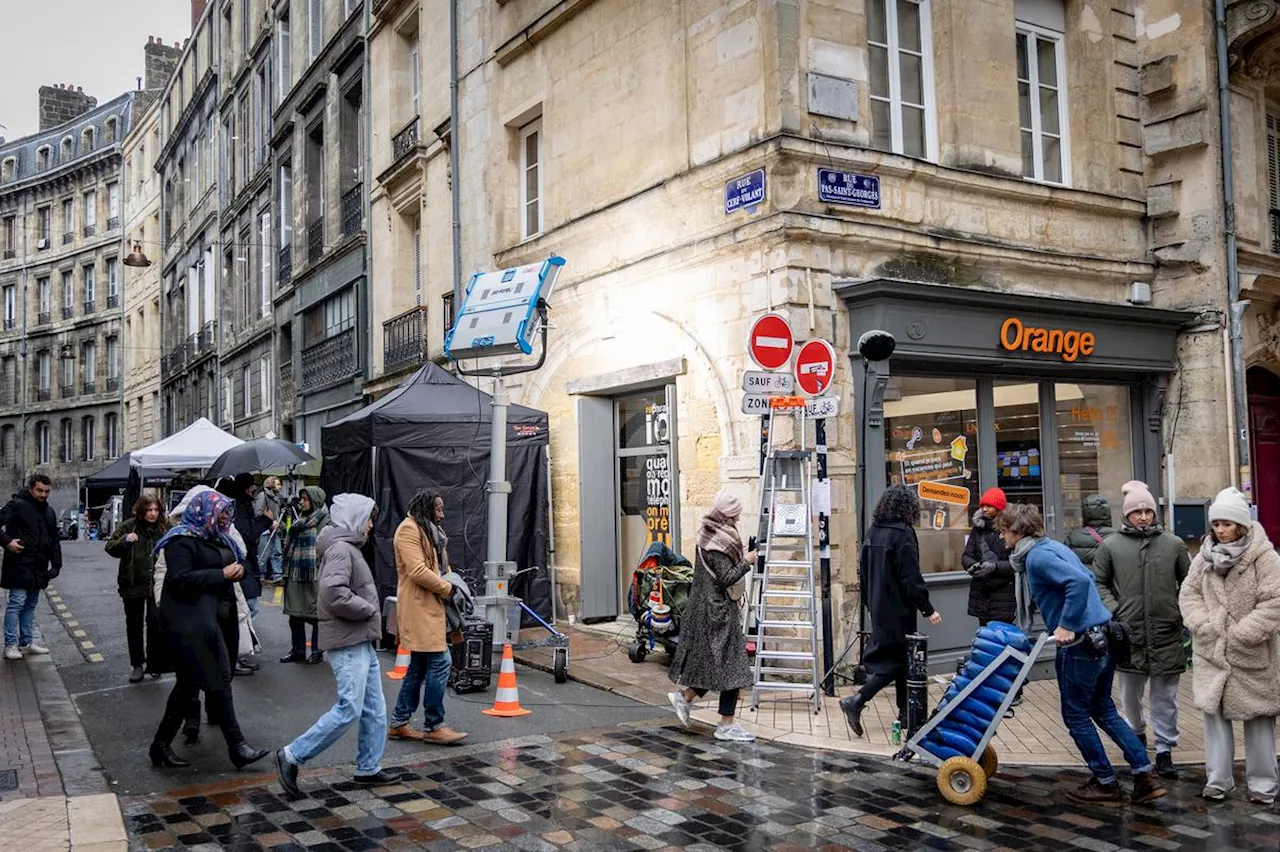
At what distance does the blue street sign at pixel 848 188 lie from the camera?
889 centimetres

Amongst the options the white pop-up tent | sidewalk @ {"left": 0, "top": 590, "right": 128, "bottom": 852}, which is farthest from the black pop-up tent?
the white pop-up tent

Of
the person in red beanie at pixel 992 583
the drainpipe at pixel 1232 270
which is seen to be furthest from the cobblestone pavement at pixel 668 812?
the drainpipe at pixel 1232 270

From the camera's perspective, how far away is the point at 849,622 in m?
8.70

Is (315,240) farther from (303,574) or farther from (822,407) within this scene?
(822,407)

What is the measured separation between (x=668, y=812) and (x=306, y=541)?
5.29 metres

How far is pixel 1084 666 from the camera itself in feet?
18.3

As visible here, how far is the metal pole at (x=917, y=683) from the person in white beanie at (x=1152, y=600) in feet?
3.53

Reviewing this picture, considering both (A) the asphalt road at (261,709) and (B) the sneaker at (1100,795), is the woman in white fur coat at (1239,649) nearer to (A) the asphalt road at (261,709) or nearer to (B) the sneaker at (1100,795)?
(B) the sneaker at (1100,795)

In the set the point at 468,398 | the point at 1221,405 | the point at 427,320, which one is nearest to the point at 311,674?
the point at 468,398

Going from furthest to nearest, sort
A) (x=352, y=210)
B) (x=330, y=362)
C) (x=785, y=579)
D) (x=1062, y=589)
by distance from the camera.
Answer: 1. (x=330, y=362)
2. (x=352, y=210)
3. (x=785, y=579)
4. (x=1062, y=589)

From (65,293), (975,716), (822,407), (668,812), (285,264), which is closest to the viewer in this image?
(668,812)

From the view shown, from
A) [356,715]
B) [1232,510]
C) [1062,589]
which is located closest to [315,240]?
[356,715]

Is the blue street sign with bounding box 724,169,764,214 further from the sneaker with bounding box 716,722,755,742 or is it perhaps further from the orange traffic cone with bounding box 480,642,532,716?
the sneaker with bounding box 716,722,755,742

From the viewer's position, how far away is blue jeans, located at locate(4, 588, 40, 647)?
10094 mm
